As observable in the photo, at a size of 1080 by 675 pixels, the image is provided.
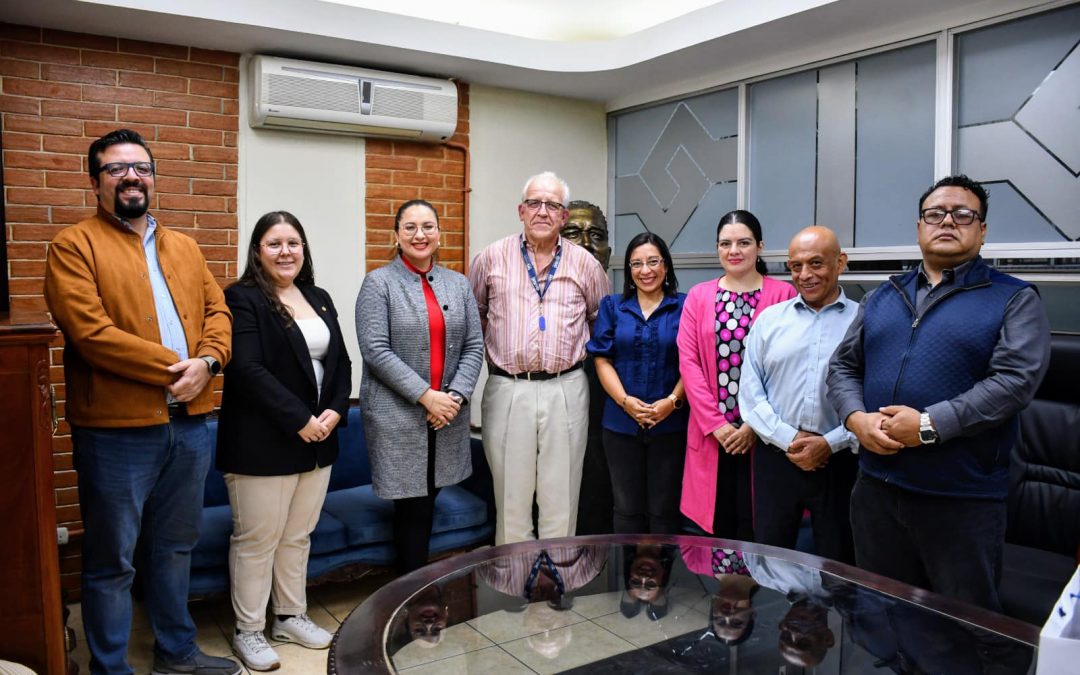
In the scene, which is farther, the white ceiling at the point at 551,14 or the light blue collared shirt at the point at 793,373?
the white ceiling at the point at 551,14

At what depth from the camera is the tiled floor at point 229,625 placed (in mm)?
2865

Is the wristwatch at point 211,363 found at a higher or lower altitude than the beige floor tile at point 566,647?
higher

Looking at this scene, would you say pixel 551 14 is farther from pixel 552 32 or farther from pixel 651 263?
pixel 651 263

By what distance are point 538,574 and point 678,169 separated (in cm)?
337

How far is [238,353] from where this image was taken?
2691 millimetres

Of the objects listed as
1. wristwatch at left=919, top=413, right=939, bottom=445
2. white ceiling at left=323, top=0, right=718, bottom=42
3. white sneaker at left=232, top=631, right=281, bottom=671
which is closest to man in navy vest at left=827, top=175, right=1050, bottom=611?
wristwatch at left=919, top=413, right=939, bottom=445

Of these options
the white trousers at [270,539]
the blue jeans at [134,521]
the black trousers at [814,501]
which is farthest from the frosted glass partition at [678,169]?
the blue jeans at [134,521]

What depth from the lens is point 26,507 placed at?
2.12m

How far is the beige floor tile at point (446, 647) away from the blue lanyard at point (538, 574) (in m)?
0.21

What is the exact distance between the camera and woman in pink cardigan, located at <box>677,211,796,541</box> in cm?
294

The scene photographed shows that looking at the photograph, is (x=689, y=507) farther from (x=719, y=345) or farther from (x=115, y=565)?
(x=115, y=565)

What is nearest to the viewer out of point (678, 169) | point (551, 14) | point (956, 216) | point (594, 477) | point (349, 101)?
point (956, 216)

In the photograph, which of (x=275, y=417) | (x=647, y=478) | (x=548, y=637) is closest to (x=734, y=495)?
(x=647, y=478)

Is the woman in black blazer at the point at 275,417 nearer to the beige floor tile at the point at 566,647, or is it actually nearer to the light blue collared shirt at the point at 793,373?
the beige floor tile at the point at 566,647
